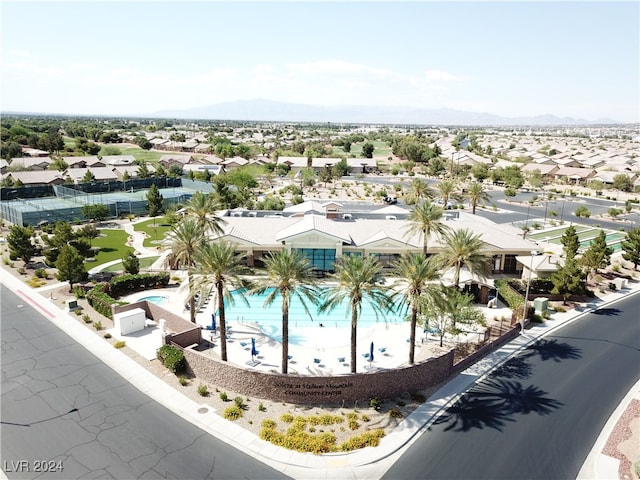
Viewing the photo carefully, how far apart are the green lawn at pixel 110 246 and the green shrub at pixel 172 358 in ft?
89.5

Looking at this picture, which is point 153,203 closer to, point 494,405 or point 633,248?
point 494,405

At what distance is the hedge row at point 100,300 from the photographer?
39.9m

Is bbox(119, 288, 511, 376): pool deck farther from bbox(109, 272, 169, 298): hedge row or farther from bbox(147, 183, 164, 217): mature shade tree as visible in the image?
bbox(147, 183, 164, 217): mature shade tree

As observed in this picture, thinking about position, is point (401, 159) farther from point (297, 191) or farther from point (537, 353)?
point (537, 353)

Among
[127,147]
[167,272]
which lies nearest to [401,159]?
[127,147]

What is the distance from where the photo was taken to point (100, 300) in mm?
40750

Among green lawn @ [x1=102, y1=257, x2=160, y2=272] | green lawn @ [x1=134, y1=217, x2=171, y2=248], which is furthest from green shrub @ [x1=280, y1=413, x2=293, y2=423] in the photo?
green lawn @ [x1=134, y1=217, x2=171, y2=248]

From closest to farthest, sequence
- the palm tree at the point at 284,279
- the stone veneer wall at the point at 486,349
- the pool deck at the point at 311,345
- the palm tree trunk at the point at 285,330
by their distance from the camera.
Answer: the palm tree at the point at 284,279 < the palm tree trunk at the point at 285,330 < the stone veneer wall at the point at 486,349 < the pool deck at the point at 311,345

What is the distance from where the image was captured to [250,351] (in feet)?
113

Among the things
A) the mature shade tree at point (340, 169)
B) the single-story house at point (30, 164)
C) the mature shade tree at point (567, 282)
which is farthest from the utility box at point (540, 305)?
the single-story house at point (30, 164)

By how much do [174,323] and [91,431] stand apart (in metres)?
13.1

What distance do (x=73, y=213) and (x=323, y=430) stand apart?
65003 mm

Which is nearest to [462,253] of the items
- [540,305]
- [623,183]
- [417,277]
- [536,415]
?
[540,305]

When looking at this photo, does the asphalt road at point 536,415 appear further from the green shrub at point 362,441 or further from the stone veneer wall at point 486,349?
the stone veneer wall at point 486,349
